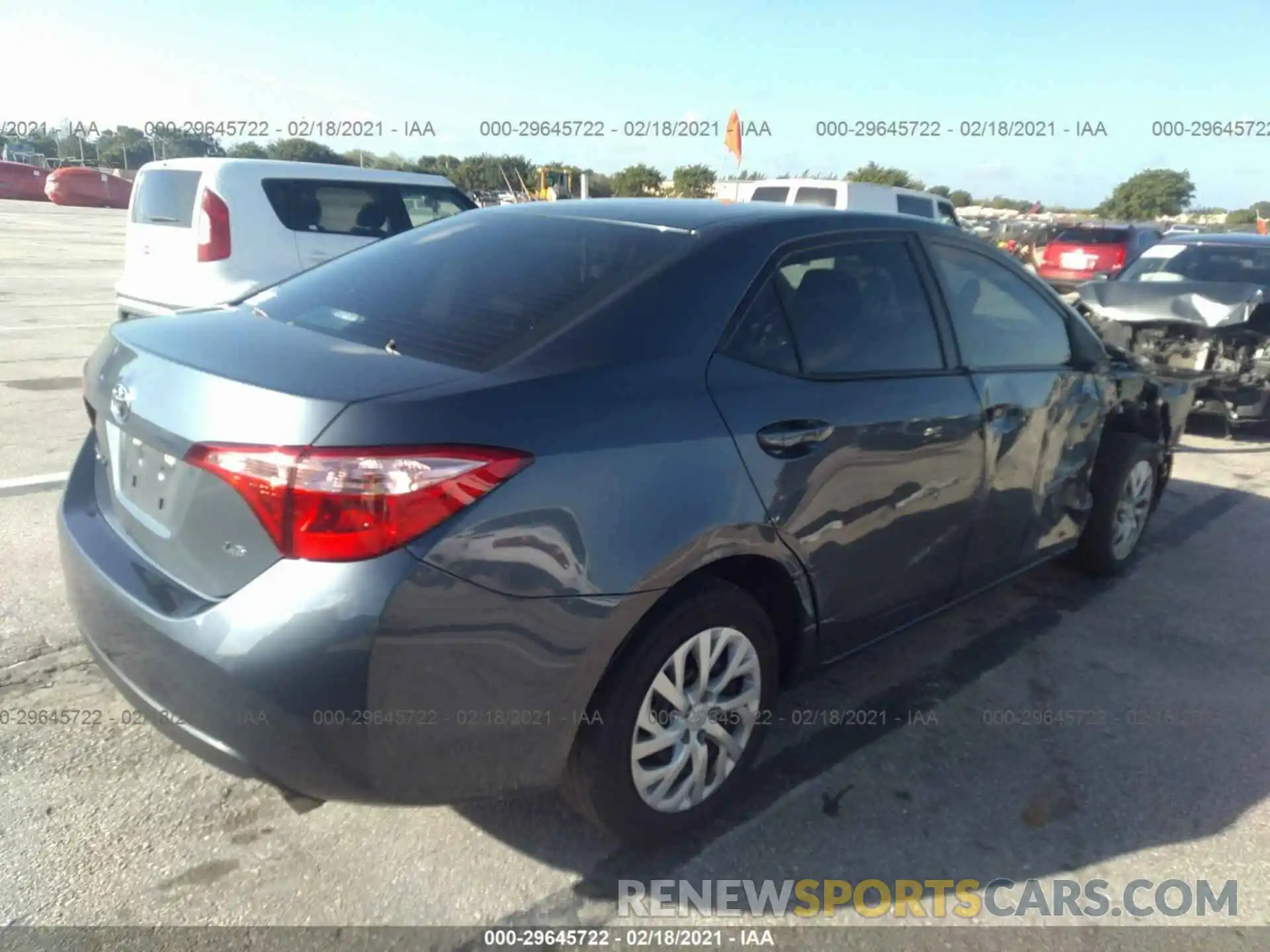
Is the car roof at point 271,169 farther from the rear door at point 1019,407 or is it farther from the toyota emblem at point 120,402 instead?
the rear door at point 1019,407

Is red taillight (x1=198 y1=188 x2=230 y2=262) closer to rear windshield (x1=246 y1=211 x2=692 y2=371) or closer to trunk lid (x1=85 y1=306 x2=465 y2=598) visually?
rear windshield (x1=246 y1=211 x2=692 y2=371)

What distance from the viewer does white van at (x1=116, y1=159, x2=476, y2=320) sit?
743 cm

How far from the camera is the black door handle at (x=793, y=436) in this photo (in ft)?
8.36

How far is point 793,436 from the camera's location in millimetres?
2615

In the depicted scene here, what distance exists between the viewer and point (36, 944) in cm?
219

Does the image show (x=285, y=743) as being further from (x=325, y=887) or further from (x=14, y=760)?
(x=14, y=760)

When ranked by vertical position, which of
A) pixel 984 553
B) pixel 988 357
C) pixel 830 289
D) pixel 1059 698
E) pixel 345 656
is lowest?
pixel 1059 698

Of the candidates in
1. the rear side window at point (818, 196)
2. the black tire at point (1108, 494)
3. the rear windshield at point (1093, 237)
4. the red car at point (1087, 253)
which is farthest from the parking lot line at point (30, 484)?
the rear windshield at point (1093, 237)

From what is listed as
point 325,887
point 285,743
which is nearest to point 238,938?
point 325,887

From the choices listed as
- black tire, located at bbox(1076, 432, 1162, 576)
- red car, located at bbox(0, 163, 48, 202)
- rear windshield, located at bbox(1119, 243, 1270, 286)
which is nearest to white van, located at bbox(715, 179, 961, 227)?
rear windshield, located at bbox(1119, 243, 1270, 286)

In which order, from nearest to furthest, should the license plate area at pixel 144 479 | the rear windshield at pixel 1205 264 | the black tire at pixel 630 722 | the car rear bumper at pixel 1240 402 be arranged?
1. the license plate area at pixel 144 479
2. the black tire at pixel 630 722
3. the car rear bumper at pixel 1240 402
4. the rear windshield at pixel 1205 264

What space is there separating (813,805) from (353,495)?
1676 mm

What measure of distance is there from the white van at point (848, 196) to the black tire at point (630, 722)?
11901mm

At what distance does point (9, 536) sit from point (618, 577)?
3387 mm
